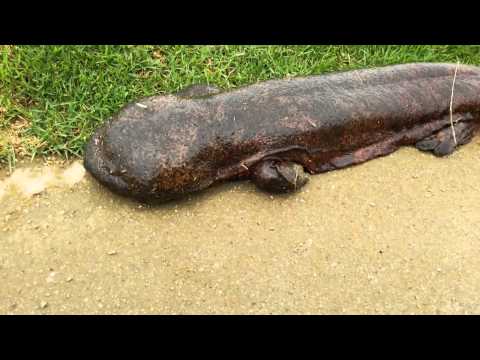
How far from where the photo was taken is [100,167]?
4352 millimetres

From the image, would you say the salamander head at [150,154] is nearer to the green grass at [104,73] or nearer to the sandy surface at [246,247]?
the sandy surface at [246,247]

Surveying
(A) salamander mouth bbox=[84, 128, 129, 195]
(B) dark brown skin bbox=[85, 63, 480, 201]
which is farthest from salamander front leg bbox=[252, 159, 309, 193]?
(A) salamander mouth bbox=[84, 128, 129, 195]

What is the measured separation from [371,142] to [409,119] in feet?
1.34

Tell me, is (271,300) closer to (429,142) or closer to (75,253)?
(75,253)

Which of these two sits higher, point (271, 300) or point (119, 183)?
point (119, 183)

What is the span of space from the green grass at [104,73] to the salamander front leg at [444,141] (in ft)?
3.89

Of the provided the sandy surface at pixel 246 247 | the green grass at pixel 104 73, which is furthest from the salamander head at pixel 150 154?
the green grass at pixel 104 73

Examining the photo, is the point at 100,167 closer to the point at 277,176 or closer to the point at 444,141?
the point at 277,176

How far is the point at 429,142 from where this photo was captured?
5.14 meters

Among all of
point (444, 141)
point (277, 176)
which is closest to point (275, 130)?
point (277, 176)
